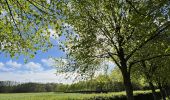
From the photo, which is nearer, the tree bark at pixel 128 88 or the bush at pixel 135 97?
the tree bark at pixel 128 88

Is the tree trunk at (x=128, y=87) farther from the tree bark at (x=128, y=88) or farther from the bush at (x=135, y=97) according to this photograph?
the bush at (x=135, y=97)

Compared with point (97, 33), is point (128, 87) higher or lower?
lower

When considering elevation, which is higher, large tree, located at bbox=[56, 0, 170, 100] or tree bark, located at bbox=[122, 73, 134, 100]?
large tree, located at bbox=[56, 0, 170, 100]

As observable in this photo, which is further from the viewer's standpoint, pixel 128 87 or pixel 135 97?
pixel 135 97

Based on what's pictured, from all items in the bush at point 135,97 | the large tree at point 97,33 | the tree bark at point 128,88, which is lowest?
the bush at point 135,97

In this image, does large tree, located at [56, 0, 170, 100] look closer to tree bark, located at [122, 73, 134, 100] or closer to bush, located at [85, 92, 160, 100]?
tree bark, located at [122, 73, 134, 100]

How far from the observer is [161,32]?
67.3 ft

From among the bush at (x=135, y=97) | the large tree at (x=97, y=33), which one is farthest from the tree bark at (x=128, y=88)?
the bush at (x=135, y=97)

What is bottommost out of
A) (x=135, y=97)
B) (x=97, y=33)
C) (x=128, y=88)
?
(x=135, y=97)

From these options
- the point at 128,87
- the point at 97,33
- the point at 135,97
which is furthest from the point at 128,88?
the point at 135,97

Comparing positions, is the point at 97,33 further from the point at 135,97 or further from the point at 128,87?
the point at 135,97

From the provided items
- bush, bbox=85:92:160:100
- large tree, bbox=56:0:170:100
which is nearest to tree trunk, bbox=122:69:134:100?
large tree, bbox=56:0:170:100

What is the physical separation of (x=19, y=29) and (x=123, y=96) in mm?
22032

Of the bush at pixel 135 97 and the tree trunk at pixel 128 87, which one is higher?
the tree trunk at pixel 128 87
